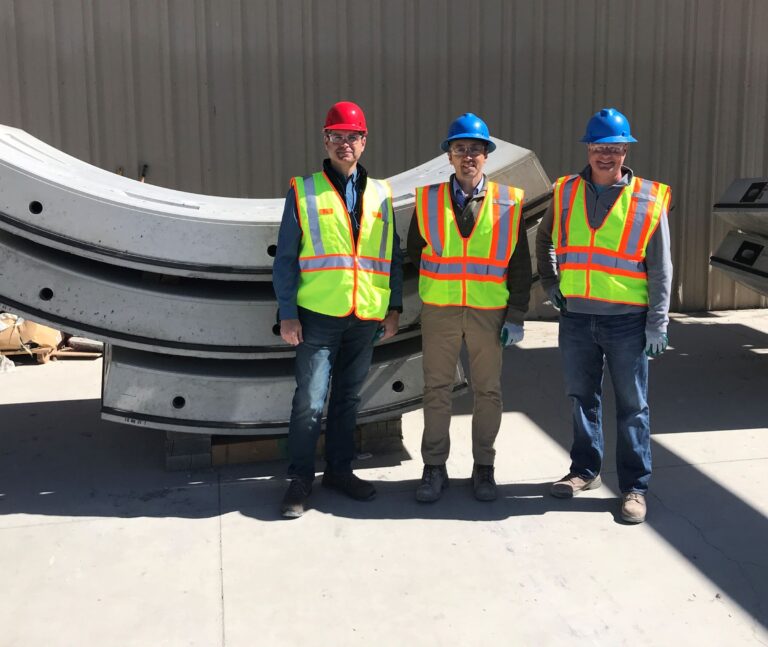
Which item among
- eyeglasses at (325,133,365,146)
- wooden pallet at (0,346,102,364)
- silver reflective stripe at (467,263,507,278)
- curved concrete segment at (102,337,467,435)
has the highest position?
eyeglasses at (325,133,365,146)

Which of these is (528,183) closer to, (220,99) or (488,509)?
(488,509)

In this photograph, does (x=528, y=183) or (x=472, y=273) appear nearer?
(x=472, y=273)

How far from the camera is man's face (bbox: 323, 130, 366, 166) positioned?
352 centimetres

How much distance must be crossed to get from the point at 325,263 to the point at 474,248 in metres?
0.62

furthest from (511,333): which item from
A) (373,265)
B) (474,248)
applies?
(373,265)

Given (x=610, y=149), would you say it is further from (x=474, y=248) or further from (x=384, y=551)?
(x=384, y=551)

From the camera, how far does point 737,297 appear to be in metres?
8.34

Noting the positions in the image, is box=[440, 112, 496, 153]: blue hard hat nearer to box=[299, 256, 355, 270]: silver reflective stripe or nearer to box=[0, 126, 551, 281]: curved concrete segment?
box=[0, 126, 551, 281]: curved concrete segment

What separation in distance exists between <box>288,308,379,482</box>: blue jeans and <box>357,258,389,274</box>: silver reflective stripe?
22 centimetres

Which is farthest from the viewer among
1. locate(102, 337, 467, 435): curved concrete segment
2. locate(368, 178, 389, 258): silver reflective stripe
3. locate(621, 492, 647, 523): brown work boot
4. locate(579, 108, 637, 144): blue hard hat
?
locate(102, 337, 467, 435): curved concrete segment

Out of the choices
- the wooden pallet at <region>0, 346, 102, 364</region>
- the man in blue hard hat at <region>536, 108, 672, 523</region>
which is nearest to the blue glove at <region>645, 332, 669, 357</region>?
the man in blue hard hat at <region>536, 108, 672, 523</region>

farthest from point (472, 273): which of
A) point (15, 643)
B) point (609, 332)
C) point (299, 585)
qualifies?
point (15, 643)

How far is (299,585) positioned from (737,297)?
259 inches

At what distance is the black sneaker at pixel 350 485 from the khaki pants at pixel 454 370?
29 cm
